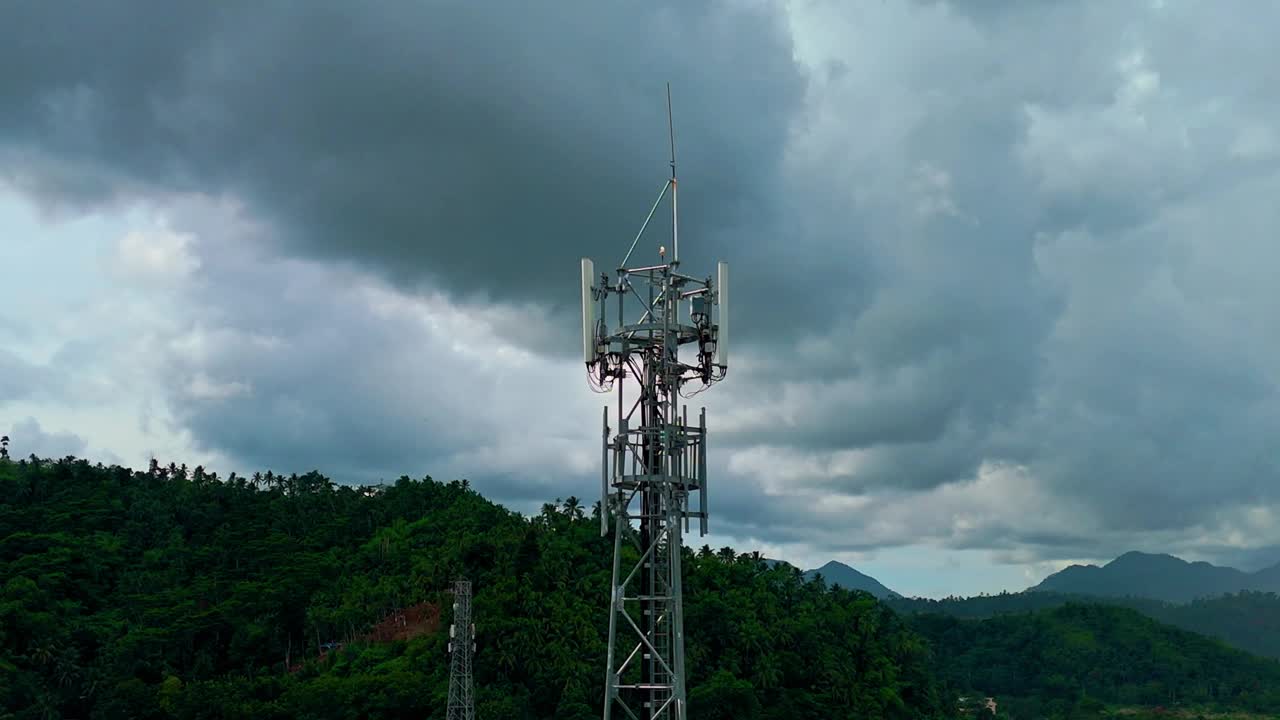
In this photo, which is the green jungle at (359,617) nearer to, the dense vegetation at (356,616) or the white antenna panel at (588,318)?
the dense vegetation at (356,616)

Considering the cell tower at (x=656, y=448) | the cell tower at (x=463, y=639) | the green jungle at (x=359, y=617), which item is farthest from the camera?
the green jungle at (x=359, y=617)

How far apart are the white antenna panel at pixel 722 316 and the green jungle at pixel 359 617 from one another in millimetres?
76466

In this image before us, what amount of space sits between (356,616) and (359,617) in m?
0.34

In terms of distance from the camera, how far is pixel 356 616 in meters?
127

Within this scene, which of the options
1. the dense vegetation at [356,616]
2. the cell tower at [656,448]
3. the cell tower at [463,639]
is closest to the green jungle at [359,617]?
the dense vegetation at [356,616]

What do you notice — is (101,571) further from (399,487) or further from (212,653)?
(399,487)

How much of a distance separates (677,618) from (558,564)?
101844 millimetres

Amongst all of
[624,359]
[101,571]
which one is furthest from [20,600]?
[624,359]

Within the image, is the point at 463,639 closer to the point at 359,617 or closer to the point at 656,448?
the point at 656,448

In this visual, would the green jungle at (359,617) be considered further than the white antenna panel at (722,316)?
Yes

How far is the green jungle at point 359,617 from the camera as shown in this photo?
10788 centimetres

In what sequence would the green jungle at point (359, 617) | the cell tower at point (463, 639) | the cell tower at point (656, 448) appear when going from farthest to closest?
the green jungle at point (359, 617)
the cell tower at point (463, 639)
the cell tower at point (656, 448)

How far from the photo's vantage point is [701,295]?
2758 cm

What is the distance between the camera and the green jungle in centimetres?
10788
